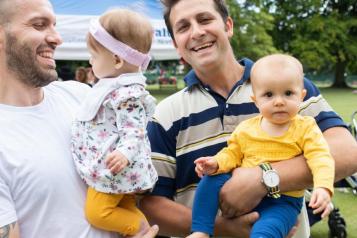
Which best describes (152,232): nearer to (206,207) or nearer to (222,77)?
(206,207)

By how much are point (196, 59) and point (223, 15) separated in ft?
1.15

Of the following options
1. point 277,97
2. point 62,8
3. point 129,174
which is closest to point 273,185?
point 277,97

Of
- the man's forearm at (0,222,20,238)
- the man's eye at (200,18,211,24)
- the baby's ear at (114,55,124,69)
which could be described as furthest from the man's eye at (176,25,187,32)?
the man's forearm at (0,222,20,238)

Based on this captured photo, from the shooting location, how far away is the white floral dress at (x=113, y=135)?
2391 millimetres

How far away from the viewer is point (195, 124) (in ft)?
8.86

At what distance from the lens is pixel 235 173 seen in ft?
8.20

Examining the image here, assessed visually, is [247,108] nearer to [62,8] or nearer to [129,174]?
[129,174]

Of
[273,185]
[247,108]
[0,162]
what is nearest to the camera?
[0,162]

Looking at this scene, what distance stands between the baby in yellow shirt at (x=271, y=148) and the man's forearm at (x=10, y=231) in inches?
33.4

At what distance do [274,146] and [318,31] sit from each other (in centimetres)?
4335

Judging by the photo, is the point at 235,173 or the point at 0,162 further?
the point at 235,173

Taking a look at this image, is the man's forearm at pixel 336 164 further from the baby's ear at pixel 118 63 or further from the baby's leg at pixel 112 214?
the baby's ear at pixel 118 63

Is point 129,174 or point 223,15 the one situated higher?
point 223,15

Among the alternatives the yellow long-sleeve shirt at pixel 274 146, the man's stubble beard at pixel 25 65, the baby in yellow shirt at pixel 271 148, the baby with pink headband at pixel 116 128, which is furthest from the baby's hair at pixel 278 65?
the man's stubble beard at pixel 25 65
